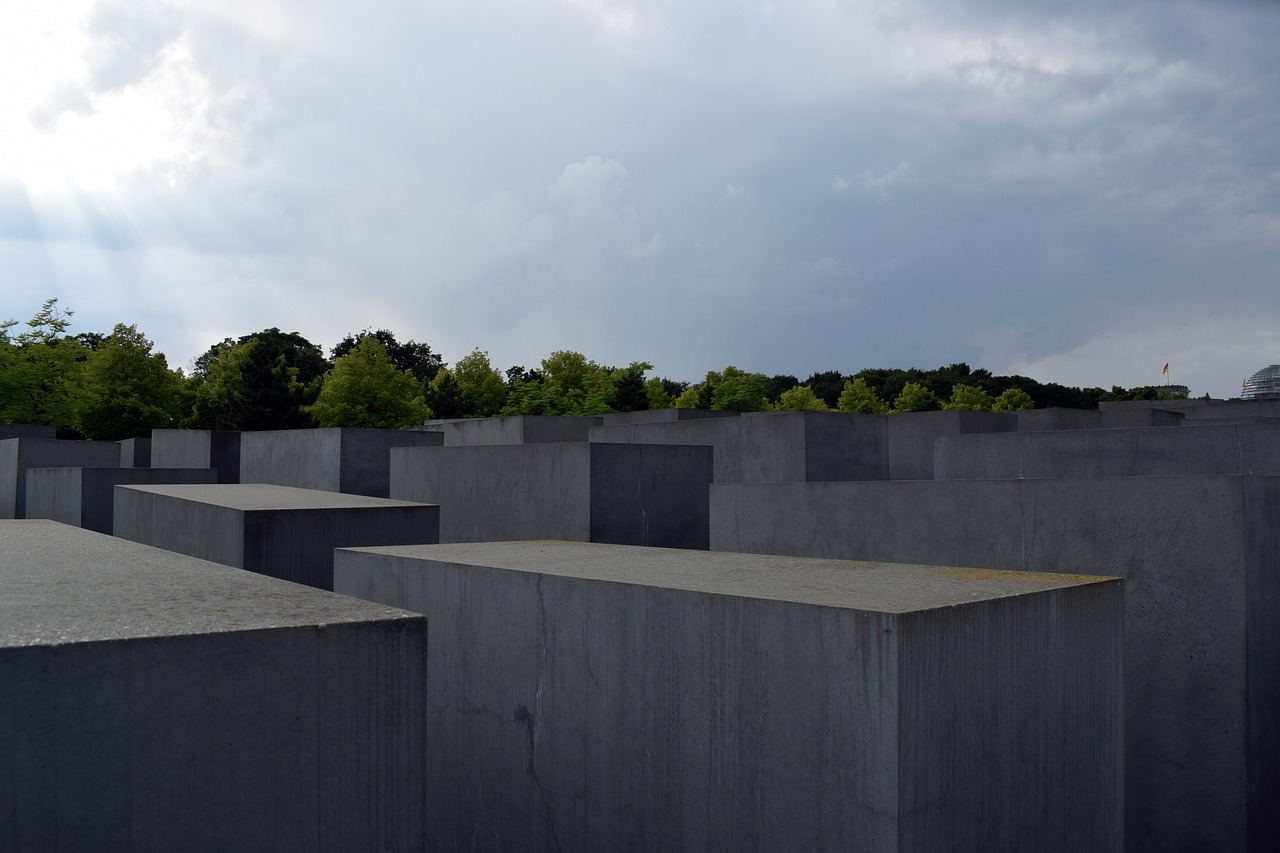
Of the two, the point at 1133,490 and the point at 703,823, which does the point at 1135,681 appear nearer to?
the point at 1133,490

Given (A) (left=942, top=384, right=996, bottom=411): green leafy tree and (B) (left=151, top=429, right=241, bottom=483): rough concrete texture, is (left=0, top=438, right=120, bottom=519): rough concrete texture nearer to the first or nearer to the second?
(B) (left=151, top=429, right=241, bottom=483): rough concrete texture

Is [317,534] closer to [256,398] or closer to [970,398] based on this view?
[256,398]

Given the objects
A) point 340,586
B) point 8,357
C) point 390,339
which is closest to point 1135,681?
point 340,586

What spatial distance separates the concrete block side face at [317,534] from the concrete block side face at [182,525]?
5.4 inches

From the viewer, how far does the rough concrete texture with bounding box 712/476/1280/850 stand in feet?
18.7

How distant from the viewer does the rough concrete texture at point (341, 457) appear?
14734 mm

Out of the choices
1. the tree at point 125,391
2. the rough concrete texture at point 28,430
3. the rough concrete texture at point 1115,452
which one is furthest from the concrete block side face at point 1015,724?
the tree at point 125,391

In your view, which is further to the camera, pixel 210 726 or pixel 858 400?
pixel 858 400

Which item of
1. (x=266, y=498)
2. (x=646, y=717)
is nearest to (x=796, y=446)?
(x=266, y=498)

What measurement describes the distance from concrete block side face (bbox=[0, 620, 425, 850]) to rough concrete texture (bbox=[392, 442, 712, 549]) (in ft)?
20.2

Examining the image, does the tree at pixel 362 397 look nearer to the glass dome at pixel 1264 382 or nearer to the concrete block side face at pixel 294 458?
the concrete block side face at pixel 294 458

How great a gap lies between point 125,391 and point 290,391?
853 cm

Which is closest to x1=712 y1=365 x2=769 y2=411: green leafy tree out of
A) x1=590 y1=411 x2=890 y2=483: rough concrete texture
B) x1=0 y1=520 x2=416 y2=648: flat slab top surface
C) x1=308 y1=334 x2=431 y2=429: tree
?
x1=308 y1=334 x2=431 y2=429: tree

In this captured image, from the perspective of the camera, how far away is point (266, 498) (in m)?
9.16
